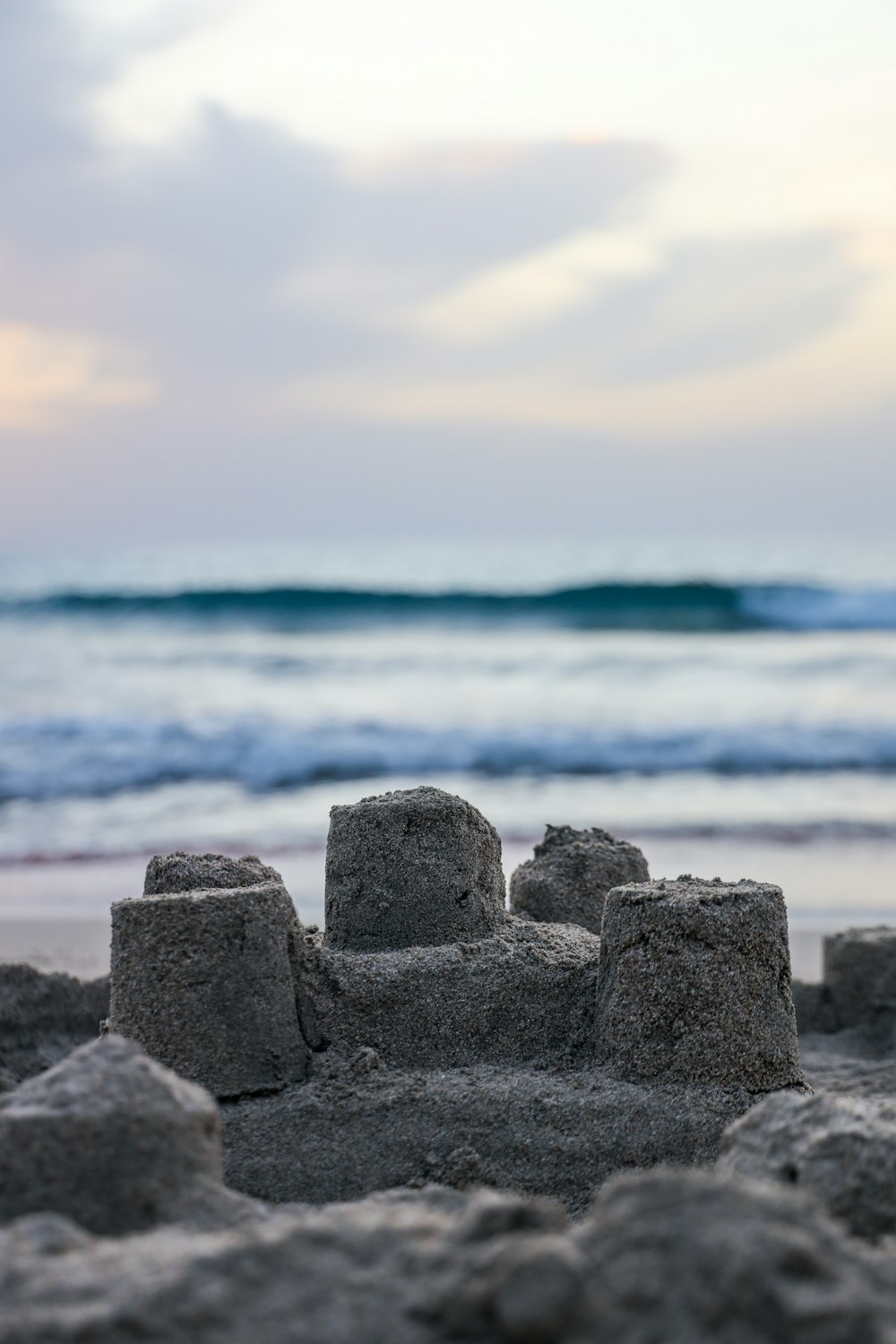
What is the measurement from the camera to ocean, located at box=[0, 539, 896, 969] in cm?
856

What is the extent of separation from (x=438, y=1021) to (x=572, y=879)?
36.9 inches

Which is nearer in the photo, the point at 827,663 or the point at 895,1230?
the point at 895,1230

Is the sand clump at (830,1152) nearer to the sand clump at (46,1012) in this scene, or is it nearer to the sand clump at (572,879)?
the sand clump at (572,879)

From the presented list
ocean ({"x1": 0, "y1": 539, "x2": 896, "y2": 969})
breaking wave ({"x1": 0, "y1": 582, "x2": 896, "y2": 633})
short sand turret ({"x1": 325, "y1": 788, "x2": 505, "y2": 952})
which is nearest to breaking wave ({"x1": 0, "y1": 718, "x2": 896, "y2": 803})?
ocean ({"x1": 0, "y1": 539, "x2": 896, "y2": 969})

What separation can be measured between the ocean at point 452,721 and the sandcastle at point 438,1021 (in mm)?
2922

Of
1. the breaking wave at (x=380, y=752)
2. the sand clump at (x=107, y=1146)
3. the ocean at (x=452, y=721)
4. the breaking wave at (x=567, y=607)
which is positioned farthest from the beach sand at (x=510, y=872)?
the breaking wave at (x=567, y=607)

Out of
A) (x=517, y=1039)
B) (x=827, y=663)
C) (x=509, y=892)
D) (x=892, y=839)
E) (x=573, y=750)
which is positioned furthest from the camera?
(x=827, y=663)

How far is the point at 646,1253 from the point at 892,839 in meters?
7.73

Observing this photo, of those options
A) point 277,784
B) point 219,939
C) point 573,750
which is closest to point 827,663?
point 573,750

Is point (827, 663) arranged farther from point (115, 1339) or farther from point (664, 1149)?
point (115, 1339)

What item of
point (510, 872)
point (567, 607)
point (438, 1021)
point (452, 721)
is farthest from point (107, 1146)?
point (567, 607)

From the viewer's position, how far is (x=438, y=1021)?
3.20m

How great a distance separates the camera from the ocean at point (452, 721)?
28.1 feet

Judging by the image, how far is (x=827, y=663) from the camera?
18984 mm
